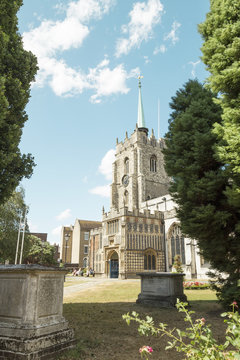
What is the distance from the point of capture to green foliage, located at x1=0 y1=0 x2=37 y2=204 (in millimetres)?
8031

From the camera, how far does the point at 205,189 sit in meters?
7.79

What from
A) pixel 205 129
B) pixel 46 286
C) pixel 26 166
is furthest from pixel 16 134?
pixel 205 129

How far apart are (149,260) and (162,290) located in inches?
966

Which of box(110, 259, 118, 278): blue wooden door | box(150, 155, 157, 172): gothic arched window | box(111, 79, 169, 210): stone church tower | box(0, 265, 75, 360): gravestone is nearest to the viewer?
box(0, 265, 75, 360): gravestone

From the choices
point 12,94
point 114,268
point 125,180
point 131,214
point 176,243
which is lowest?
point 114,268

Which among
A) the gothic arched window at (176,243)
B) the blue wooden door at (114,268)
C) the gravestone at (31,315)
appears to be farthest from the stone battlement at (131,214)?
the gravestone at (31,315)

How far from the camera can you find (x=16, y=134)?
834cm

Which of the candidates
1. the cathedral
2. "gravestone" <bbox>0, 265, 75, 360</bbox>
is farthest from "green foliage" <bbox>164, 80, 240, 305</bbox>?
the cathedral

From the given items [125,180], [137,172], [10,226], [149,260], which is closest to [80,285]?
[149,260]

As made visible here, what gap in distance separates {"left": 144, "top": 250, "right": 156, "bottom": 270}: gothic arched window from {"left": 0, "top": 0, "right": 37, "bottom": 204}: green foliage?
26.8m

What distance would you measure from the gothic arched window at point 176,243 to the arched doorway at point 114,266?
735cm

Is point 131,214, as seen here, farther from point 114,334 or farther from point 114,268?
point 114,334

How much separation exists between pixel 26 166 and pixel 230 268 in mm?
7730

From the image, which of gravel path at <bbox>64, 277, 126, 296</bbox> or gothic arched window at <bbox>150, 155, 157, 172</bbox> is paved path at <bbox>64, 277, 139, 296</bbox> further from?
gothic arched window at <bbox>150, 155, 157, 172</bbox>
